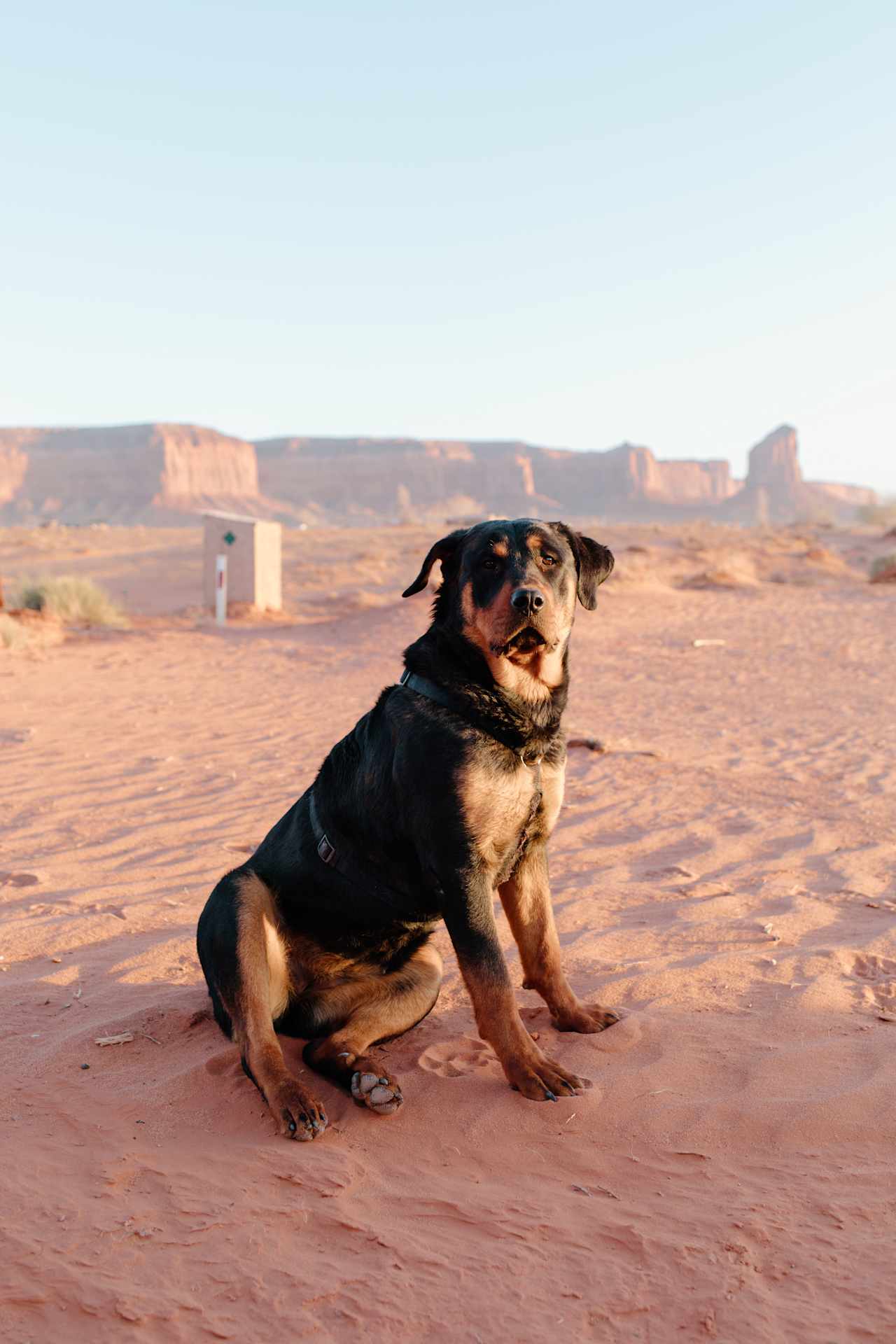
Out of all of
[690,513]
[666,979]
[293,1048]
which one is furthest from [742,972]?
[690,513]

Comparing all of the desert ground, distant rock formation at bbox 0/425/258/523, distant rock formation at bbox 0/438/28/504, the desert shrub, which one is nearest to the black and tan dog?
the desert ground

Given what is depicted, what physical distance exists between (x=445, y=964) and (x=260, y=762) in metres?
4.40

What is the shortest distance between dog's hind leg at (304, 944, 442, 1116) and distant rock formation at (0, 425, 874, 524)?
9193 centimetres

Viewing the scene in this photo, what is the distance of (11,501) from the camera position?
106m

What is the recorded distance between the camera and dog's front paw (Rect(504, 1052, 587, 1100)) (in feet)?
10.6

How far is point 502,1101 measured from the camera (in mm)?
3260

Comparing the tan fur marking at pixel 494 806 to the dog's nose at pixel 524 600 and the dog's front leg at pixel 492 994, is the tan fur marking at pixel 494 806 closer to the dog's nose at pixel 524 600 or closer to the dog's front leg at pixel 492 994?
the dog's front leg at pixel 492 994

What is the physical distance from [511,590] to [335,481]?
372ft

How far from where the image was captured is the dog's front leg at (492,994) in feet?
10.5

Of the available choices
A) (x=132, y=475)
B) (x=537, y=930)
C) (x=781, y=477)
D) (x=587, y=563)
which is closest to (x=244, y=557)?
(x=587, y=563)

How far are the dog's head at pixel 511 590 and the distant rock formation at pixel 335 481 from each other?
91720 millimetres

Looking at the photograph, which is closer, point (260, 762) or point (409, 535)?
point (260, 762)

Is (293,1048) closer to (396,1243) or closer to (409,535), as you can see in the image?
(396,1243)

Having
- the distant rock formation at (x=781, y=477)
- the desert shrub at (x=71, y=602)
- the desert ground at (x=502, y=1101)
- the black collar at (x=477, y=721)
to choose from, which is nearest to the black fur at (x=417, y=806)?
the black collar at (x=477, y=721)
